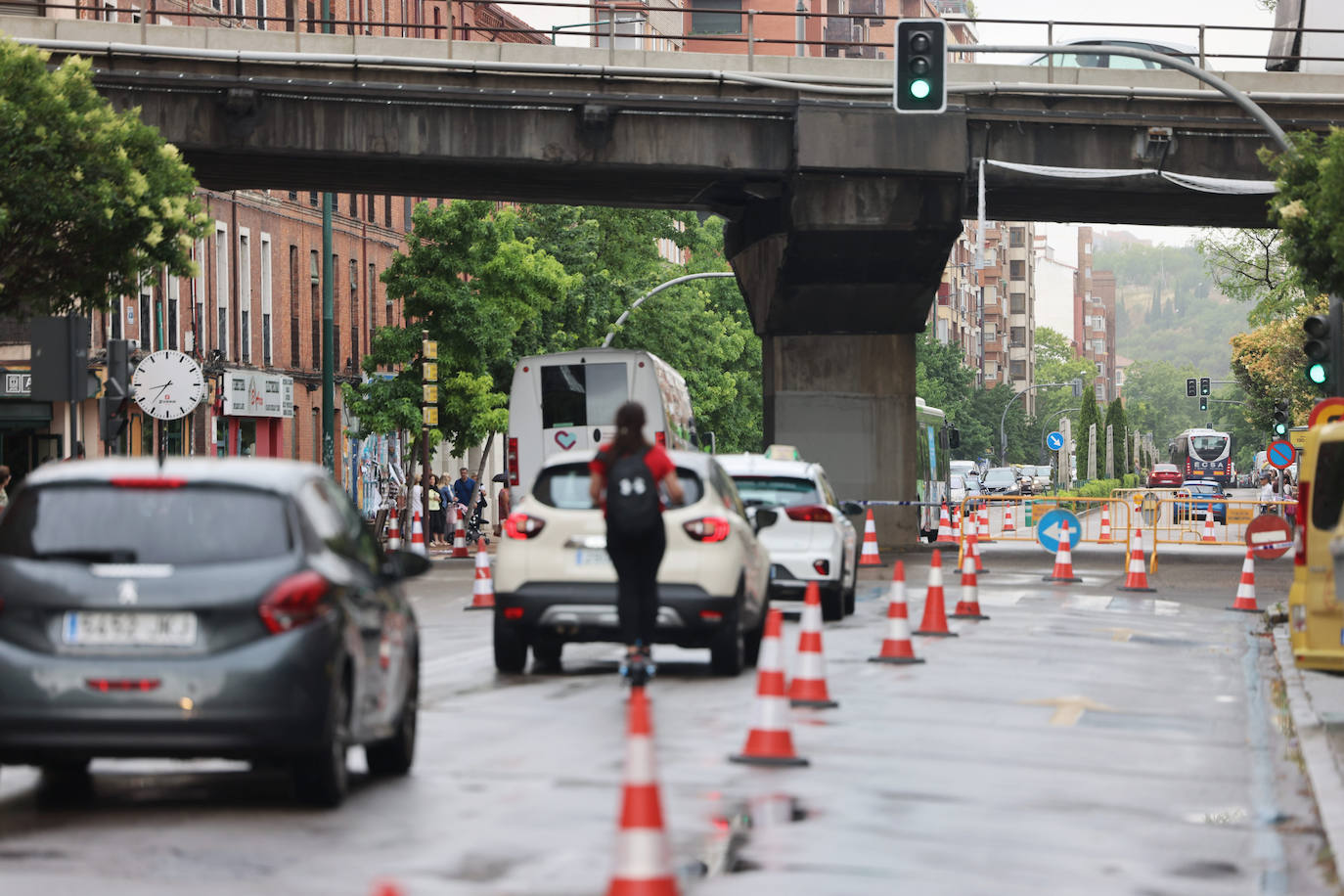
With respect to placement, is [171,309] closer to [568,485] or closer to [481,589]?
[481,589]

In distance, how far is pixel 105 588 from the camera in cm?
927

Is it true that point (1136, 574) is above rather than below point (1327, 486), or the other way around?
below

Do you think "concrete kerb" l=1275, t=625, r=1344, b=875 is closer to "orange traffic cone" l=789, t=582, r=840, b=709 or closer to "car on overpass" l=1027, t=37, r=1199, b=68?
"orange traffic cone" l=789, t=582, r=840, b=709

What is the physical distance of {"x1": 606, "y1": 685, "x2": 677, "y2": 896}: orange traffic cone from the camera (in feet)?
21.5

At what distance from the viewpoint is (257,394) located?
2154 inches

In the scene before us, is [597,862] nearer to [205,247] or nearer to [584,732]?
[584,732]

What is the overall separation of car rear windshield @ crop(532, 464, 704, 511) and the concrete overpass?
1902 cm

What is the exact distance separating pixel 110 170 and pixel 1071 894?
19.9m

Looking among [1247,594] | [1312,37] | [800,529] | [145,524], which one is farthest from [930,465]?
[145,524]

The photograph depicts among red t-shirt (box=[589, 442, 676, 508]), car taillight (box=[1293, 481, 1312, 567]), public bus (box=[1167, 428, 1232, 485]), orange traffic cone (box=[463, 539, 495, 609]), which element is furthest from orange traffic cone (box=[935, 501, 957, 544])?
public bus (box=[1167, 428, 1232, 485])

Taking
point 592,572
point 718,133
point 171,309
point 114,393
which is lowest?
point 592,572

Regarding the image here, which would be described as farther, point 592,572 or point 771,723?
point 592,572

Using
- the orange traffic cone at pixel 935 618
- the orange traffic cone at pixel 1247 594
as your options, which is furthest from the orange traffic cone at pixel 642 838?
the orange traffic cone at pixel 1247 594

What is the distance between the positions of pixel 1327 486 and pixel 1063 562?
1792cm
